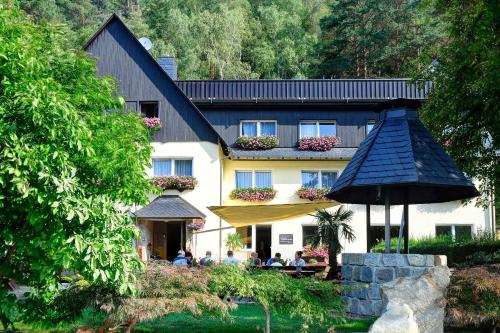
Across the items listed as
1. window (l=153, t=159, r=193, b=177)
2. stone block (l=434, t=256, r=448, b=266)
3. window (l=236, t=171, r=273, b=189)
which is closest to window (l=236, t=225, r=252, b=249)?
window (l=236, t=171, r=273, b=189)

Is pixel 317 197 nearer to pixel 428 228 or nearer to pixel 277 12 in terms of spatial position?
pixel 428 228

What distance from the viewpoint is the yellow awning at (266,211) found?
20141 millimetres

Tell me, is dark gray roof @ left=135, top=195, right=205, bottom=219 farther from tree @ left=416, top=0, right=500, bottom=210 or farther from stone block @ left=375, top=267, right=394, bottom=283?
stone block @ left=375, top=267, right=394, bottom=283

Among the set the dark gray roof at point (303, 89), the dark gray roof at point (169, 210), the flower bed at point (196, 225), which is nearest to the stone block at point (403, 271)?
the dark gray roof at point (169, 210)

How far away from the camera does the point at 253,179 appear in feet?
99.0

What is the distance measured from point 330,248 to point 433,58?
21.8 ft

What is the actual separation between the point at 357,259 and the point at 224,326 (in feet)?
9.69

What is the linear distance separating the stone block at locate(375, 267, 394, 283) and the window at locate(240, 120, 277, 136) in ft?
61.5

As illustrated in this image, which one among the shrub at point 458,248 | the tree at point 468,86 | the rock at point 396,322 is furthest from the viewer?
the shrub at point 458,248

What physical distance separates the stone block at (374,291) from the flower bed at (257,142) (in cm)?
1776

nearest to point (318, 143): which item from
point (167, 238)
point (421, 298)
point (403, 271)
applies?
point (167, 238)

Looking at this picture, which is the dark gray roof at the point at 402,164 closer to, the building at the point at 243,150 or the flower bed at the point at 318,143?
the building at the point at 243,150

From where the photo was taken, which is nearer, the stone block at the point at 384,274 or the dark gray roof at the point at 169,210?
the stone block at the point at 384,274

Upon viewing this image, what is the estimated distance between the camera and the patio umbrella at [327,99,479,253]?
1232 centimetres
